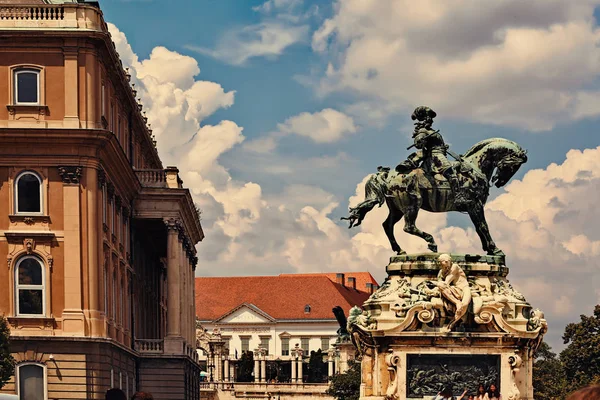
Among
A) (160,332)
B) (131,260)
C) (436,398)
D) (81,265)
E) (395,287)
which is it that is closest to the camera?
(436,398)

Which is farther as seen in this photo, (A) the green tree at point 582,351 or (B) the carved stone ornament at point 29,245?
(A) the green tree at point 582,351

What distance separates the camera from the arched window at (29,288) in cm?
5953

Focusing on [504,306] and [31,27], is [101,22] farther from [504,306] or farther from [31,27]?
[504,306]

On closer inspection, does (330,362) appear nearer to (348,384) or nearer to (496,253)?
(348,384)

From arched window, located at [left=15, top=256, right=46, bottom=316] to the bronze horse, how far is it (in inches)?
1310

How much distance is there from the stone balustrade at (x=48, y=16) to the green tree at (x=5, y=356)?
1262 cm

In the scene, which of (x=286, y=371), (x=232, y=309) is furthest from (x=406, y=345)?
(x=232, y=309)

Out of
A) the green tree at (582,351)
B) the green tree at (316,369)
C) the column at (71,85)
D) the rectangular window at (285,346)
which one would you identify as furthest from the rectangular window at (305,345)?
the column at (71,85)

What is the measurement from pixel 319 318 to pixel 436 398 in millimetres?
159508

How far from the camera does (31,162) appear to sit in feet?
200

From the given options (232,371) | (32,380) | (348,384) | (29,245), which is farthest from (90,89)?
(232,371)

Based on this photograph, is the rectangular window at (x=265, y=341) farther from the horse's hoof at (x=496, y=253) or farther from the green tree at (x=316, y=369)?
the horse's hoof at (x=496, y=253)

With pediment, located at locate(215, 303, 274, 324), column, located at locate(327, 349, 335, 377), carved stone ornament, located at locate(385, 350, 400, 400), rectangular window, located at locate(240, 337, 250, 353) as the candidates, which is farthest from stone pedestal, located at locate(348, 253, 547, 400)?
rectangular window, located at locate(240, 337, 250, 353)

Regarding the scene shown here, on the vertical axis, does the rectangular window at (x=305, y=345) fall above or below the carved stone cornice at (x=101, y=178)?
below
